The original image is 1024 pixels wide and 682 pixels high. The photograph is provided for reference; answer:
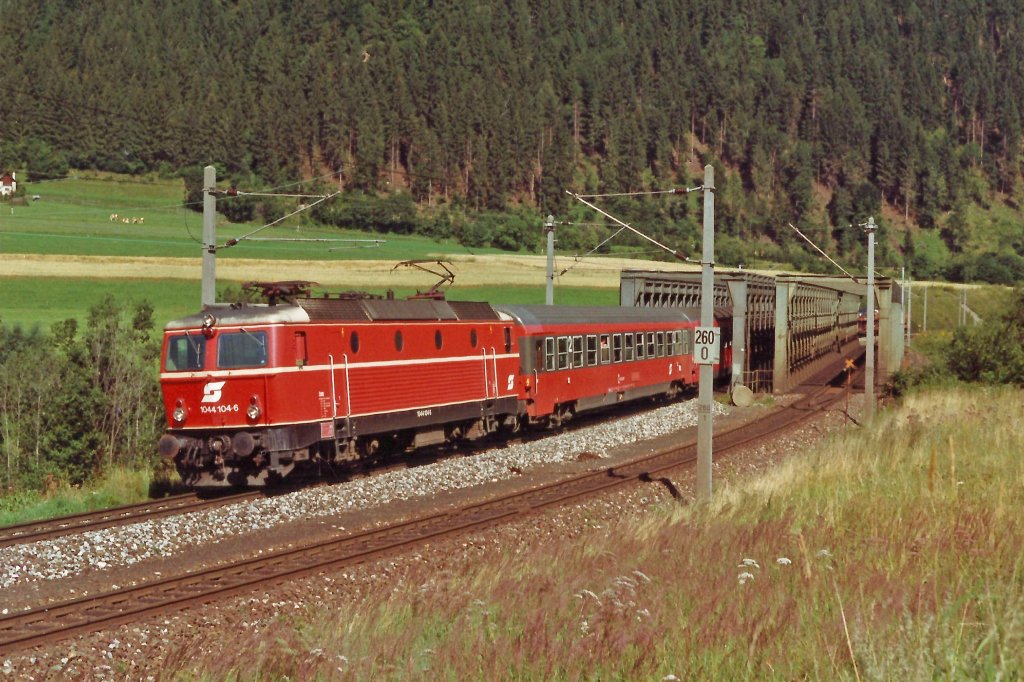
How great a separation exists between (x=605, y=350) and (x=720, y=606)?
24571 mm

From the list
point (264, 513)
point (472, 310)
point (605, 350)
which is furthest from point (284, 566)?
point (605, 350)

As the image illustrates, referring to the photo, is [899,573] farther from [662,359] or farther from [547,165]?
[547,165]

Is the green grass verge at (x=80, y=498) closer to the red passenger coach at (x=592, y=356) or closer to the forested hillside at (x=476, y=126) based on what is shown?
the red passenger coach at (x=592, y=356)

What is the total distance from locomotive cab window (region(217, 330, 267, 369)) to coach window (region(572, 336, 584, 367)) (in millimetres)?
12426

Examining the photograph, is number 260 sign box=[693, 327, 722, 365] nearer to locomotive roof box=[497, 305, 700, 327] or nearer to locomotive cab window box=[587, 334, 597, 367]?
locomotive roof box=[497, 305, 700, 327]

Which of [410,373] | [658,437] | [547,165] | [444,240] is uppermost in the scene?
[547,165]

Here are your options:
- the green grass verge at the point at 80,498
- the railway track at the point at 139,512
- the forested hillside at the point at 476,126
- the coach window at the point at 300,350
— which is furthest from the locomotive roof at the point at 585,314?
the forested hillside at the point at 476,126

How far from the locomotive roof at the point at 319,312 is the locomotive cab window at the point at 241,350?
23 centimetres

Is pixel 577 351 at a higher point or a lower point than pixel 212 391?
higher

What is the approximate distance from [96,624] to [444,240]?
87.0 metres

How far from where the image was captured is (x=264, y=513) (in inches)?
731

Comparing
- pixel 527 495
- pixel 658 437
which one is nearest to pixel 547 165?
pixel 658 437

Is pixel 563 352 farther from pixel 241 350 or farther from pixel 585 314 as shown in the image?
pixel 241 350

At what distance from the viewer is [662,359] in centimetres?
3809
